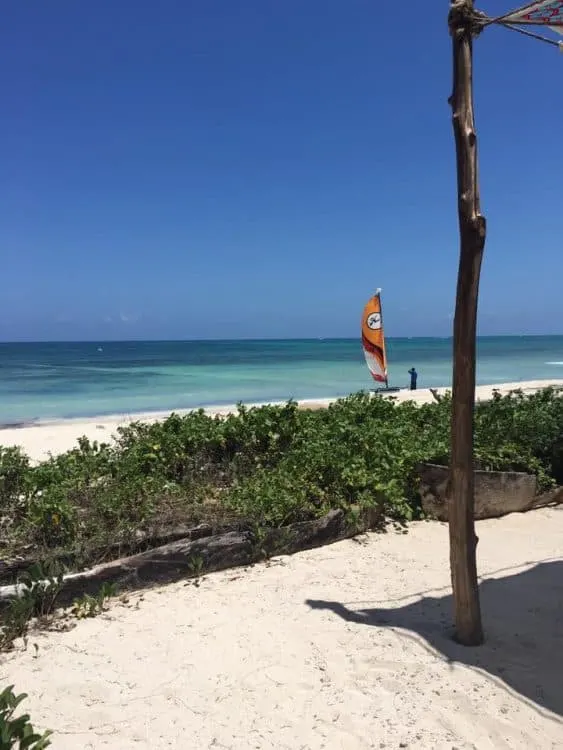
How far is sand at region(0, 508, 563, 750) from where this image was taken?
279 centimetres

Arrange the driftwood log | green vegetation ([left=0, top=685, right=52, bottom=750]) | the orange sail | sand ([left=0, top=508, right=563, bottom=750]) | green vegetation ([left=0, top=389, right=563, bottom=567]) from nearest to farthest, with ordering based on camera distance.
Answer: green vegetation ([left=0, top=685, right=52, bottom=750]) → sand ([left=0, top=508, right=563, bottom=750]) → the driftwood log → green vegetation ([left=0, top=389, right=563, bottom=567]) → the orange sail

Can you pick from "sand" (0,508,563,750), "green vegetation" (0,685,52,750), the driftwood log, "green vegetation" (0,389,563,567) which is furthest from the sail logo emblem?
"green vegetation" (0,685,52,750)

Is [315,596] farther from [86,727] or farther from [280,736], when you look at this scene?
[86,727]

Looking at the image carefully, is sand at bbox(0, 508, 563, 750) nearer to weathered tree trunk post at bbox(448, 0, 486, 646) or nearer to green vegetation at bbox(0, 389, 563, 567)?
weathered tree trunk post at bbox(448, 0, 486, 646)

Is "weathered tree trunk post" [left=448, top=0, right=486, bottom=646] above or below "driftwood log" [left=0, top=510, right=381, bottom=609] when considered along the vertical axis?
above

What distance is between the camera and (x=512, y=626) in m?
Answer: 3.69

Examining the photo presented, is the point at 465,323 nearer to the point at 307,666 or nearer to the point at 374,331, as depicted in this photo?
the point at 307,666

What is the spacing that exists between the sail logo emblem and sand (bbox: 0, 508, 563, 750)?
13.5 m

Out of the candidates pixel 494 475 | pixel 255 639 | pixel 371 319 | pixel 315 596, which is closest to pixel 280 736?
pixel 255 639

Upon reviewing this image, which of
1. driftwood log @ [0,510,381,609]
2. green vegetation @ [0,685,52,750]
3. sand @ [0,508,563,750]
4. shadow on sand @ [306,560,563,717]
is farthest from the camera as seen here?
driftwood log @ [0,510,381,609]

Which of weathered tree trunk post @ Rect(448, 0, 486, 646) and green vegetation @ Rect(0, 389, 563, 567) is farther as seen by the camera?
green vegetation @ Rect(0, 389, 563, 567)

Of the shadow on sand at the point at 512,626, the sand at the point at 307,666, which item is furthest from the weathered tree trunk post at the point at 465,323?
the sand at the point at 307,666

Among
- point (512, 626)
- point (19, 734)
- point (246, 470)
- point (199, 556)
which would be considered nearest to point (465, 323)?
point (512, 626)

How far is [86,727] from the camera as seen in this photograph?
283cm
